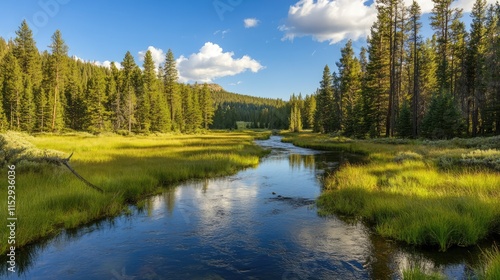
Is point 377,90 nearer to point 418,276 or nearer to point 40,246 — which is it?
point 418,276

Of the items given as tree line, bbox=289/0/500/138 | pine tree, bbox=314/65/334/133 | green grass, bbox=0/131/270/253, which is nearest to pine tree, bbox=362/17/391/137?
tree line, bbox=289/0/500/138

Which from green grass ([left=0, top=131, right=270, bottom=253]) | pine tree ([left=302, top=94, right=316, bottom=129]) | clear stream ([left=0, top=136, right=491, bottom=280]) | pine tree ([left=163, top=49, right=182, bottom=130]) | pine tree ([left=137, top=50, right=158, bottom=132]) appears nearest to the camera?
clear stream ([left=0, top=136, right=491, bottom=280])

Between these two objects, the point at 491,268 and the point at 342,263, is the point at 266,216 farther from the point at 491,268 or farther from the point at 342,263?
the point at 491,268

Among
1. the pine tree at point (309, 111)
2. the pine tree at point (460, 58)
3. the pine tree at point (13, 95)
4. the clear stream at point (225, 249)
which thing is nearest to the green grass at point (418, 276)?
the clear stream at point (225, 249)

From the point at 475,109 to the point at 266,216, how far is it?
4196 centimetres

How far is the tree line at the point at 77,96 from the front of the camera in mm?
59719

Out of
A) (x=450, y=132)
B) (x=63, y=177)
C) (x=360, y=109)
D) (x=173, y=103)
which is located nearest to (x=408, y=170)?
(x=63, y=177)

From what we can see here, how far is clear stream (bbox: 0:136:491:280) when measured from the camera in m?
6.84

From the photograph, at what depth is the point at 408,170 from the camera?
53.1 ft

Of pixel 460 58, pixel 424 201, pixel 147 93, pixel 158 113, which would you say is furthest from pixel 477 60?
pixel 147 93

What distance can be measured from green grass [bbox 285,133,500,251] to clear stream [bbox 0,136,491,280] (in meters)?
0.53

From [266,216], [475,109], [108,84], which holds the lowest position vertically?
[266,216]

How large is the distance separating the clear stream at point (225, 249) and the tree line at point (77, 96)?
5527 cm

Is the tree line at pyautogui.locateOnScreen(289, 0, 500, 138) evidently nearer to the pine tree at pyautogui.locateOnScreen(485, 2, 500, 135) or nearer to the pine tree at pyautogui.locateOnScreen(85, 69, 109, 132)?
the pine tree at pyautogui.locateOnScreen(485, 2, 500, 135)
